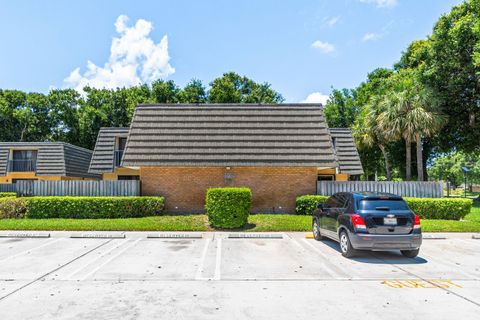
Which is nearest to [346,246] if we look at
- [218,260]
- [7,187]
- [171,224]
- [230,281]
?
[218,260]

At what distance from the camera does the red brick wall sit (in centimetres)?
1742

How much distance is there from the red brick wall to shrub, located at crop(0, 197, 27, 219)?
583 centimetres

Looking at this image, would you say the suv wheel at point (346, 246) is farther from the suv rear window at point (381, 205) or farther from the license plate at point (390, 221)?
the license plate at point (390, 221)

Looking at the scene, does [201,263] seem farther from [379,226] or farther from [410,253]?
[410,253]

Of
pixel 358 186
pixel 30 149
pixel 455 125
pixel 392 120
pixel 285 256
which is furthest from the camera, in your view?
pixel 30 149

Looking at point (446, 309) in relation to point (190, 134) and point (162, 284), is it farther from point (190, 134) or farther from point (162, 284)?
point (190, 134)

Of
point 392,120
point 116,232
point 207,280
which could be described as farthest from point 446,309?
point 392,120

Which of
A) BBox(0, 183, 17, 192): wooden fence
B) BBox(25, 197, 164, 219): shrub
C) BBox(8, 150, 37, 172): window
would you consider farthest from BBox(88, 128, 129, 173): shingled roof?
BBox(8, 150, 37, 172): window

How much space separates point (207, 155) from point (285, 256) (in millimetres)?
9124

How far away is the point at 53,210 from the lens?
15.7 metres

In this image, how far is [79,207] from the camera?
15.7 metres

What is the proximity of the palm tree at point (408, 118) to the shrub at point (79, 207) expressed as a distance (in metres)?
20.6

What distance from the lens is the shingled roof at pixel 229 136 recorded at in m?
17.1

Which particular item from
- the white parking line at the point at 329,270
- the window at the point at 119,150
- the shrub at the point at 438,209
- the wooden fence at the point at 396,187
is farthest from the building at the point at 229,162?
the window at the point at 119,150
